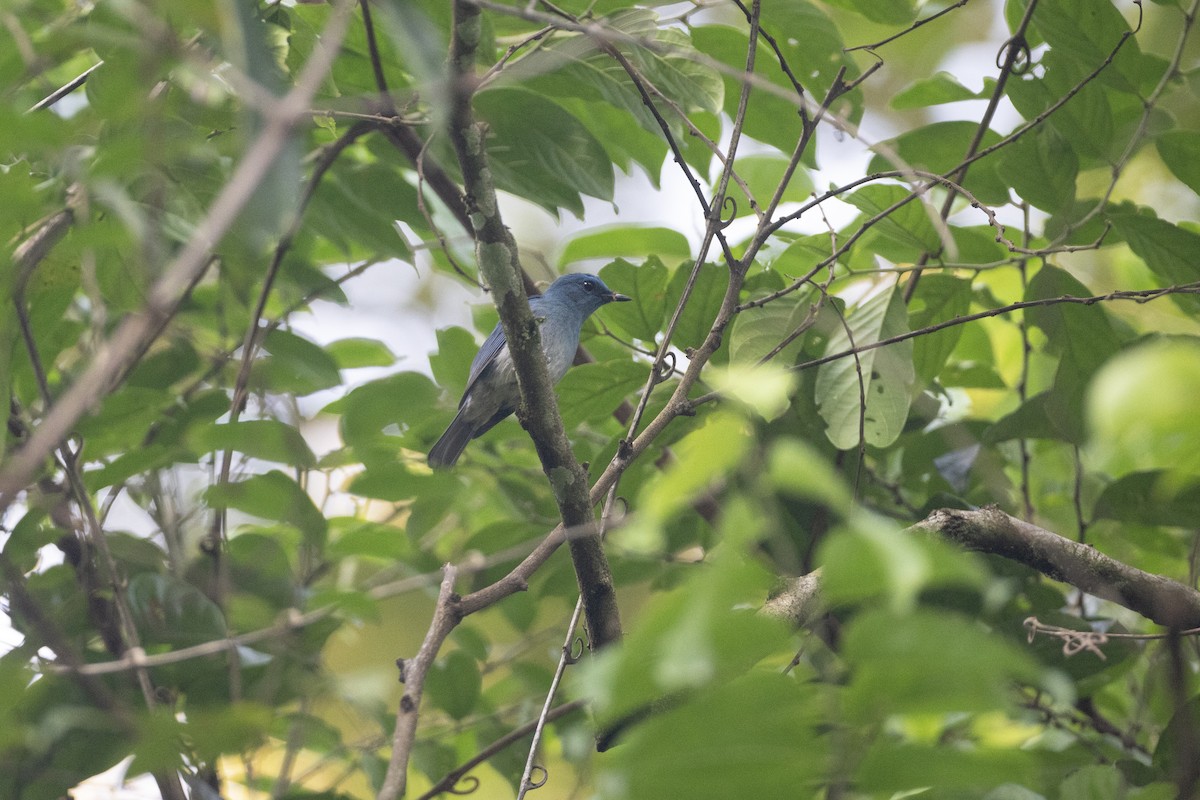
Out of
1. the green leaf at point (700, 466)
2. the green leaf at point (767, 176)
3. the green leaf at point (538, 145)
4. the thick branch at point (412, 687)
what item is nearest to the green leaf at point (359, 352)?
the green leaf at point (538, 145)

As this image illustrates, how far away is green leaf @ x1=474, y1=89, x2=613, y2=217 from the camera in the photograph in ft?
10.4

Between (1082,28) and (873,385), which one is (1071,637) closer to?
(873,385)

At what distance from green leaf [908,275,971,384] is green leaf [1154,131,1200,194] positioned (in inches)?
26.7

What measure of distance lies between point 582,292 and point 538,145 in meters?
2.38

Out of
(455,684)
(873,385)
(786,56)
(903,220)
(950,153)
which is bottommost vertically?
(455,684)

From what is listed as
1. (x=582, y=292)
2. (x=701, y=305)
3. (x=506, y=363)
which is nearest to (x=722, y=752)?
(x=701, y=305)

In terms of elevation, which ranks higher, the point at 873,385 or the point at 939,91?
the point at 939,91

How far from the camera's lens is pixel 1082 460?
3.64 metres

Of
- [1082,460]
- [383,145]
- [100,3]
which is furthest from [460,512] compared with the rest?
[1082,460]

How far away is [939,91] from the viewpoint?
3330mm

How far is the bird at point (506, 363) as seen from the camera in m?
3.79

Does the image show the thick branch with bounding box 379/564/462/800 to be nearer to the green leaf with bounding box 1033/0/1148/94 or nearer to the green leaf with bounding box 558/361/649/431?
the green leaf with bounding box 558/361/649/431

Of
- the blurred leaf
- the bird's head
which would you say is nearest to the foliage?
the blurred leaf

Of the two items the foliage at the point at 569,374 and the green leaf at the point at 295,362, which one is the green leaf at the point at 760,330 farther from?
the green leaf at the point at 295,362
